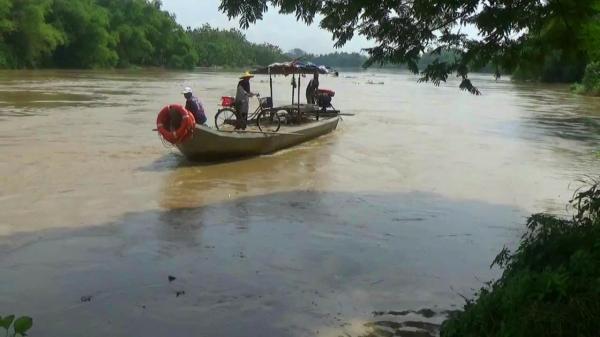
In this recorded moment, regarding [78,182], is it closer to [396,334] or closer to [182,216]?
[182,216]

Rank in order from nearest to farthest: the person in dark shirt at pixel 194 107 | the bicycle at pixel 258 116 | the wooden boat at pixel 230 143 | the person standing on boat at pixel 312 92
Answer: the wooden boat at pixel 230 143 < the person in dark shirt at pixel 194 107 < the bicycle at pixel 258 116 < the person standing on boat at pixel 312 92

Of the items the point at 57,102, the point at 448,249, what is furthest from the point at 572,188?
the point at 57,102

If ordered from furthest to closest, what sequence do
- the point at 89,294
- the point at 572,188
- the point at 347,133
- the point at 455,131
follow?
the point at 455,131 → the point at 347,133 → the point at 572,188 → the point at 89,294

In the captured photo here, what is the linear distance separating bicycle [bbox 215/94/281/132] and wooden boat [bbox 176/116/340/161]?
488 mm

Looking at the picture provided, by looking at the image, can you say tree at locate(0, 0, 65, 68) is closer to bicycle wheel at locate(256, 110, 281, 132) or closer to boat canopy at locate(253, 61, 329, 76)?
bicycle wheel at locate(256, 110, 281, 132)

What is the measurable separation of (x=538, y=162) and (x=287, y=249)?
886cm

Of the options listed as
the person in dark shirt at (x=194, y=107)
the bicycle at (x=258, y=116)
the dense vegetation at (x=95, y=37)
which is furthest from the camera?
the dense vegetation at (x=95, y=37)

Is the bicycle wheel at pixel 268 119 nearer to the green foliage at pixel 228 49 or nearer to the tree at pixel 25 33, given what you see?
the tree at pixel 25 33

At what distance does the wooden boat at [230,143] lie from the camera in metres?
11.6

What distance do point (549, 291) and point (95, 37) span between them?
72455 mm

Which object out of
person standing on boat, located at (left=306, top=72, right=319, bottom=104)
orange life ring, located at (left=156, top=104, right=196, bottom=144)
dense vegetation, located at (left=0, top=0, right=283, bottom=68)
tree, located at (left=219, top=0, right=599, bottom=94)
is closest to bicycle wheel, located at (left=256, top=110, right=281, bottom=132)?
orange life ring, located at (left=156, top=104, right=196, bottom=144)

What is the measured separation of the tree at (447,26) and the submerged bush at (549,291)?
1.38 metres

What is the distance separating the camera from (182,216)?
8.39m

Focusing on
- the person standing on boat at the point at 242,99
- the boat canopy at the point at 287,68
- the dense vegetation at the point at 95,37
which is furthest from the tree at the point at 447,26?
the dense vegetation at the point at 95,37
